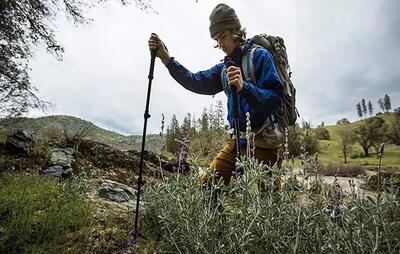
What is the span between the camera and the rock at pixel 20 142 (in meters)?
6.38

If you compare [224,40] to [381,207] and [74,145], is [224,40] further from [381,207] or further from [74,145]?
[74,145]

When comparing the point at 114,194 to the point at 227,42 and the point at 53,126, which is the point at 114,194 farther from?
the point at 53,126

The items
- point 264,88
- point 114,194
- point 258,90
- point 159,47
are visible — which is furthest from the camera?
point 114,194

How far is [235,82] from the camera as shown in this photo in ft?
8.50

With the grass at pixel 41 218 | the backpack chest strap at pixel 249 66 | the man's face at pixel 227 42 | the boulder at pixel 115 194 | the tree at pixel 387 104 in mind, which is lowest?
the grass at pixel 41 218

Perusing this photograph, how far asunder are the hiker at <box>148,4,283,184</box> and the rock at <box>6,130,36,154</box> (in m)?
4.17

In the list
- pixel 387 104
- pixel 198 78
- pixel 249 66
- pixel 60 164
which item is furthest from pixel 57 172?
pixel 387 104

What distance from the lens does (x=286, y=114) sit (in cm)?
311

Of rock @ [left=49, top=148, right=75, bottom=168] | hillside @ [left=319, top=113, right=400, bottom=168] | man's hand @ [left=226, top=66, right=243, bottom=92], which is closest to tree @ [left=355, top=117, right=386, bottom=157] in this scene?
hillside @ [left=319, top=113, right=400, bottom=168]

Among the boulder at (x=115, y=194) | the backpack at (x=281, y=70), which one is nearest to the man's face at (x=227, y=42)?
the backpack at (x=281, y=70)

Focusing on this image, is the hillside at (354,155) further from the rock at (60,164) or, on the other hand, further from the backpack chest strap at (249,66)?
the backpack chest strap at (249,66)

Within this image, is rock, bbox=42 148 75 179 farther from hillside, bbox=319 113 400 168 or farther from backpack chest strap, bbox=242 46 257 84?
hillside, bbox=319 113 400 168

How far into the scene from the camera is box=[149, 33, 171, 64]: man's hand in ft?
12.4

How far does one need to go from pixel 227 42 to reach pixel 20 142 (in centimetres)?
522
